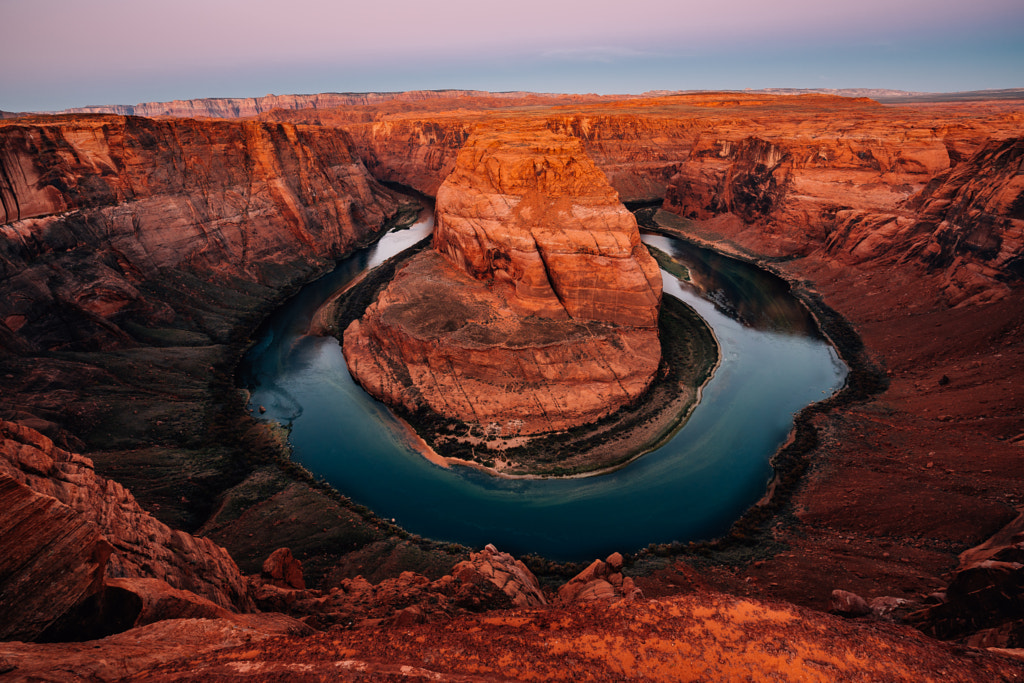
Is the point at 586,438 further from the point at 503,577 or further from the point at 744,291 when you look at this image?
the point at 744,291

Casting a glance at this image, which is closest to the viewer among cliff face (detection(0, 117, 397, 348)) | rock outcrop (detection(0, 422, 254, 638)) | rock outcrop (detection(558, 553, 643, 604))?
rock outcrop (detection(0, 422, 254, 638))

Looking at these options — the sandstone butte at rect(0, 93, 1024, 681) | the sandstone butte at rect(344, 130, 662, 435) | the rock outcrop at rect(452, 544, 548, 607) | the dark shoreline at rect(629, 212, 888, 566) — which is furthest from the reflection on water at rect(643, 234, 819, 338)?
the rock outcrop at rect(452, 544, 548, 607)

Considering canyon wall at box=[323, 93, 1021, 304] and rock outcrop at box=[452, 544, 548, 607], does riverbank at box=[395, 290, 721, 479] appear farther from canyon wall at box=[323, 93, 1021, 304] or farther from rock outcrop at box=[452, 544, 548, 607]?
canyon wall at box=[323, 93, 1021, 304]

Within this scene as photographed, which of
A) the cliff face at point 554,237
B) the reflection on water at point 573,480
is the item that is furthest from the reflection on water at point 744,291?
the cliff face at point 554,237

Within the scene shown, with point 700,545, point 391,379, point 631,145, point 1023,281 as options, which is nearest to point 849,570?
point 700,545

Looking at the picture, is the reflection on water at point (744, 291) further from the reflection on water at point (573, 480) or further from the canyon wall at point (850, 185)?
the canyon wall at point (850, 185)

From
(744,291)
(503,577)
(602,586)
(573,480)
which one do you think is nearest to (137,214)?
(573,480)
